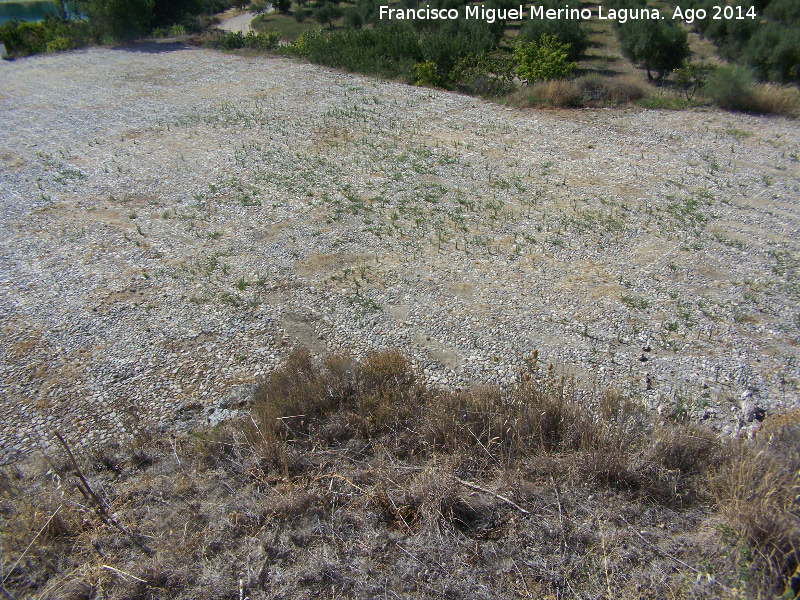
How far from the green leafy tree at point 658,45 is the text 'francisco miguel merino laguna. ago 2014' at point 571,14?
1.28 metres

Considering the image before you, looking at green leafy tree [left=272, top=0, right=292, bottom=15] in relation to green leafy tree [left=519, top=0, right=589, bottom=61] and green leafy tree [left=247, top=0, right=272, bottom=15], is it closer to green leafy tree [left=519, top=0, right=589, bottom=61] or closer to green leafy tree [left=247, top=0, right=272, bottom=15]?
green leafy tree [left=247, top=0, right=272, bottom=15]

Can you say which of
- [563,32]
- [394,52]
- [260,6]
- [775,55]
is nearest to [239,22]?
[260,6]

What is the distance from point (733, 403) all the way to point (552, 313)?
6.30 ft

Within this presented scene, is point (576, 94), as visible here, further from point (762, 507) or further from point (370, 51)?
point (762, 507)

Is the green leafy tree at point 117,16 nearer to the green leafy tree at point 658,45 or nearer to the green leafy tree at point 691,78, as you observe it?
the green leafy tree at point 658,45

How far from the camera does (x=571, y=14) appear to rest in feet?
67.7

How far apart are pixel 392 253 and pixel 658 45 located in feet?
51.4

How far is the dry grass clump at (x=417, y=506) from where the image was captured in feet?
9.91

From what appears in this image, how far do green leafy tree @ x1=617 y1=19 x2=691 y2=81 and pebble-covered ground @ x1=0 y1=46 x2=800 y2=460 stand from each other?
737 cm

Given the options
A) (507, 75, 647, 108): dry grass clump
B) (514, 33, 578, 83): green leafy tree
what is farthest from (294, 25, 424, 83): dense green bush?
(507, 75, 647, 108): dry grass clump

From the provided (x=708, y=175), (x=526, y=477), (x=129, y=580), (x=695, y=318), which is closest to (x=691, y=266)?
(x=695, y=318)

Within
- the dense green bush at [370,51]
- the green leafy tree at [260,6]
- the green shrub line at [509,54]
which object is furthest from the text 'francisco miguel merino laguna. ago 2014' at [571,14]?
the green leafy tree at [260,6]

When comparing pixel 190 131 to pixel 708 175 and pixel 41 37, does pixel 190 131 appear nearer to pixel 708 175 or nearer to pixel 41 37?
pixel 708 175

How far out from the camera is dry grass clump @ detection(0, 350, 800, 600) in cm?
302
